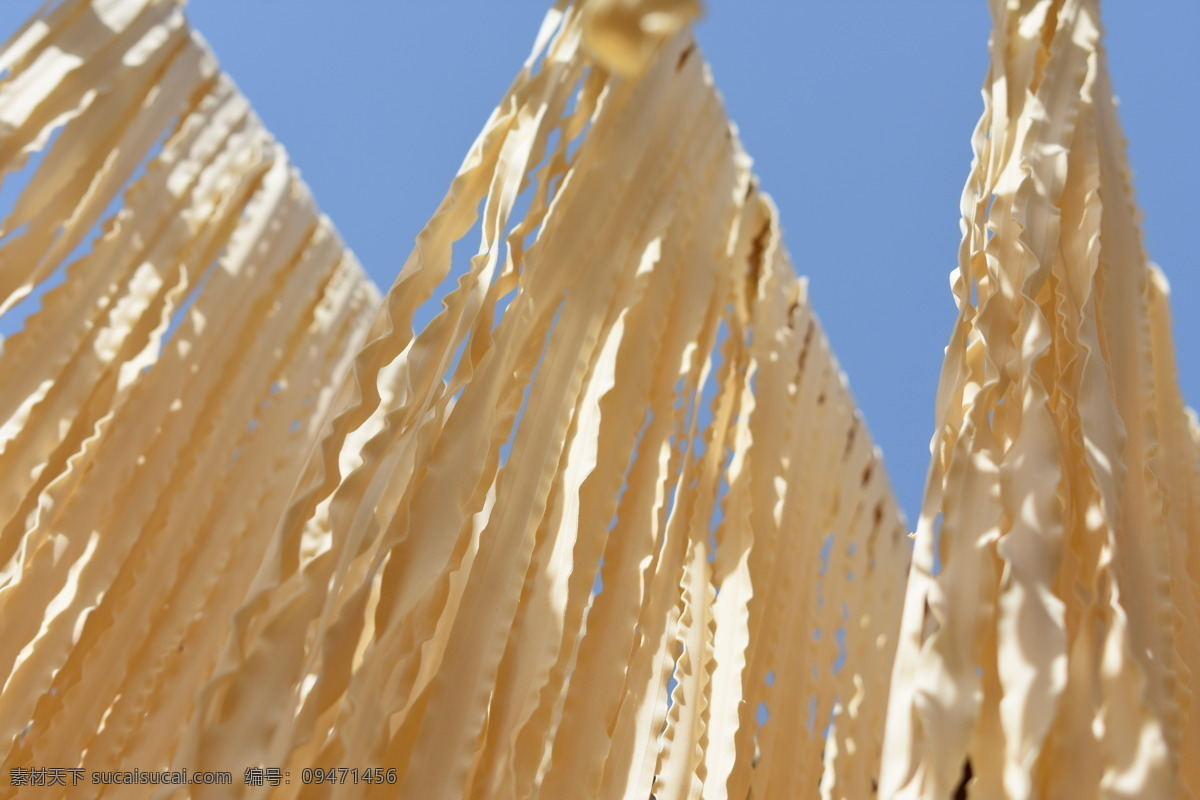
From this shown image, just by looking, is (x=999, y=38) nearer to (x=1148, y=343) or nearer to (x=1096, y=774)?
(x=1148, y=343)

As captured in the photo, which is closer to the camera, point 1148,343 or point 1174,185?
point 1148,343

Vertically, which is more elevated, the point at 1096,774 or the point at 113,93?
the point at 113,93

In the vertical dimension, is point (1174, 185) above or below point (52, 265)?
above

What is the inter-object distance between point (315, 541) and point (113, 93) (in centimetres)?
67

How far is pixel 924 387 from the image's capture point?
136 inches

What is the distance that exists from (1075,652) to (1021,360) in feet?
0.54

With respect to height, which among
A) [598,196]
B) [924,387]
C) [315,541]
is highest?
[924,387]

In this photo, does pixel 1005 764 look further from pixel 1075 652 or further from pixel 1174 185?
pixel 1174 185

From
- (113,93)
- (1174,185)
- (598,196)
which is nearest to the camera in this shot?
(598,196)

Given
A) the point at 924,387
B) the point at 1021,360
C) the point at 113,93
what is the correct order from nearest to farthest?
the point at 1021,360 < the point at 113,93 < the point at 924,387

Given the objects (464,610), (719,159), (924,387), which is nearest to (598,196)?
(719,159)

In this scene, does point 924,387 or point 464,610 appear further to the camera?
point 924,387

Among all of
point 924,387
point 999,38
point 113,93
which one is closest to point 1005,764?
point 999,38

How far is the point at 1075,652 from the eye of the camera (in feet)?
1.74
